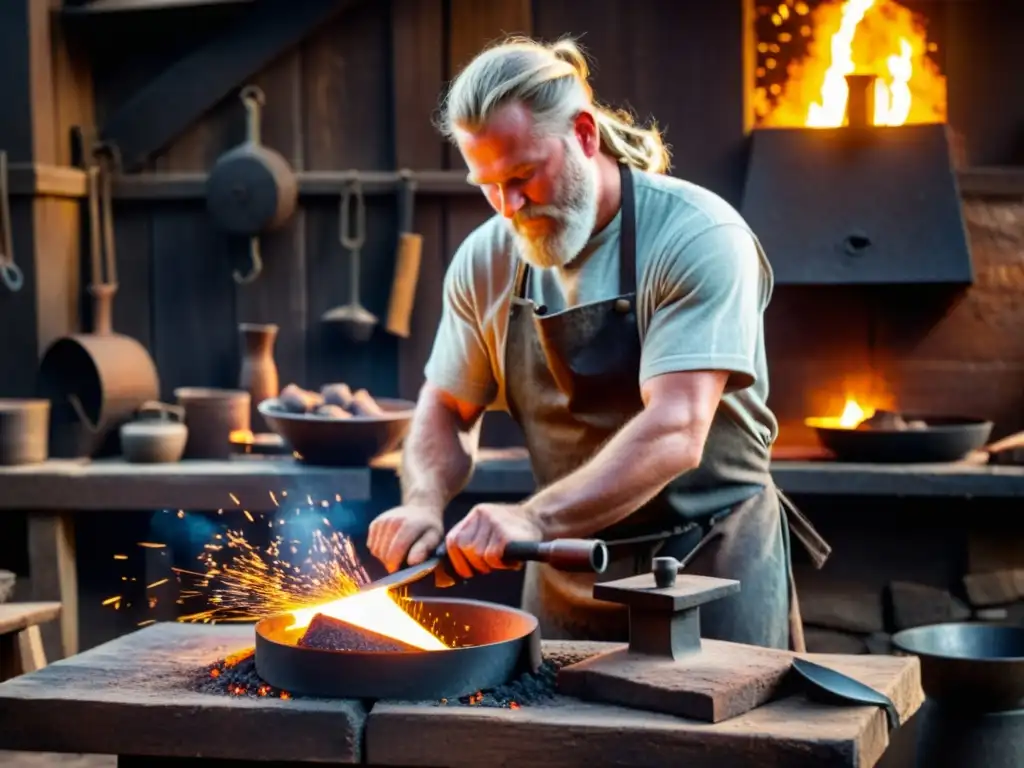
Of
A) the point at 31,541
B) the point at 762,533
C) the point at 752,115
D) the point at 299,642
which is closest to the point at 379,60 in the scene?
the point at 752,115

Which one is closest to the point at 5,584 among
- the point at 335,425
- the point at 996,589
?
the point at 335,425

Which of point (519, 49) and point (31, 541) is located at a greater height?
point (519, 49)

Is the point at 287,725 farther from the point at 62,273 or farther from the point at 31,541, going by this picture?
the point at 62,273

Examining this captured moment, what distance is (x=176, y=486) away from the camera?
474 cm

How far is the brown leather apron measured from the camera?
304 centimetres

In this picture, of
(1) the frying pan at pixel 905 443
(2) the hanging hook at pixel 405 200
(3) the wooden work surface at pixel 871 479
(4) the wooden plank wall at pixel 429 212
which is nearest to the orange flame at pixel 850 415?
(4) the wooden plank wall at pixel 429 212

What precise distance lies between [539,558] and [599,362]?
0.68m

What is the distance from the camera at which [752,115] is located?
5.29m

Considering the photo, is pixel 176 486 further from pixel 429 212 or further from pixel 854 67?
pixel 854 67

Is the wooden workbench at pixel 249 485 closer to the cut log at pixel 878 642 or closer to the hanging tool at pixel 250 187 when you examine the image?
the cut log at pixel 878 642

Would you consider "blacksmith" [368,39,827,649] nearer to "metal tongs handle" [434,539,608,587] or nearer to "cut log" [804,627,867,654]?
"metal tongs handle" [434,539,608,587]

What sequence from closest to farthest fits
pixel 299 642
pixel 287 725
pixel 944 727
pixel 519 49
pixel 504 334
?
pixel 287 725 < pixel 299 642 < pixel 519 49 < pixel 504 334 < pixel 944 727

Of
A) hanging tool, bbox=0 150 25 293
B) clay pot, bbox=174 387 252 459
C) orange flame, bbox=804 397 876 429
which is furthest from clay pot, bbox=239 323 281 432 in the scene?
orange flame, bbox=804 397 876 429

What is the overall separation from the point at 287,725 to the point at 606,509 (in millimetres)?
749
